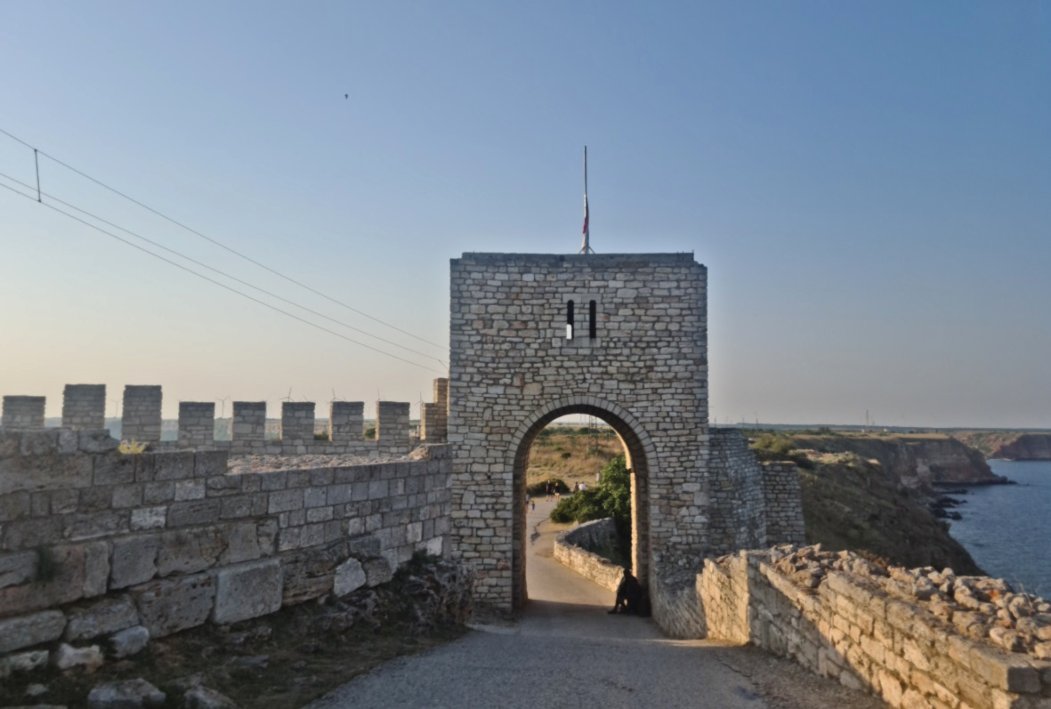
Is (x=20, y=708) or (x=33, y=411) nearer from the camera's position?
(x=20, y=708)

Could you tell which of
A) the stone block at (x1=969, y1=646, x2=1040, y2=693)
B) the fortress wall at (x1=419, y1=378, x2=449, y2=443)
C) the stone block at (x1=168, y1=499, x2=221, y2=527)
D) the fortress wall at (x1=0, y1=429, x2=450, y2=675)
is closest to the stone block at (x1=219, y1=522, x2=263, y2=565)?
the fortress wall at (x1=0, y1=429, x2=450, y2=675)

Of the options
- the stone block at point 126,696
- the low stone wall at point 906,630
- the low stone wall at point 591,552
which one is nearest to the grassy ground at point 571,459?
the low stone wall at point 591,552

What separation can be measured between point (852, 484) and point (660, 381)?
1063 inches

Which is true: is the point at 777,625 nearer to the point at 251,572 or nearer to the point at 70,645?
the point at 251,572

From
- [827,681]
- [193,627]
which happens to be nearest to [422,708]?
[193,627]

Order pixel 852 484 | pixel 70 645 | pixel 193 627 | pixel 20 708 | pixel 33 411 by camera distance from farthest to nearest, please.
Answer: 1. pixel 852 484
2. pixel 33 411
3. pixel 193 627
4. pixel 70 645
5. pixel 20 708

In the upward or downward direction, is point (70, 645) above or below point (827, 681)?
above

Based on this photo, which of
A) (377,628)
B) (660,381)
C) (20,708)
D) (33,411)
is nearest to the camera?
(20,708)

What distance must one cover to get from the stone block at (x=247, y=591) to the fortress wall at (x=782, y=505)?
14122mm

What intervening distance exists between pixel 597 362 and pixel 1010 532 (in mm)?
52082

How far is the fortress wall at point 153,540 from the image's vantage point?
496 centimetres

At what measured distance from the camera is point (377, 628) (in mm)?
7762

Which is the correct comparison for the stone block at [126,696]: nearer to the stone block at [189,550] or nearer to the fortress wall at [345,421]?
the stone block at [189,550]

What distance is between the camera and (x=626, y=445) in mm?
16250
